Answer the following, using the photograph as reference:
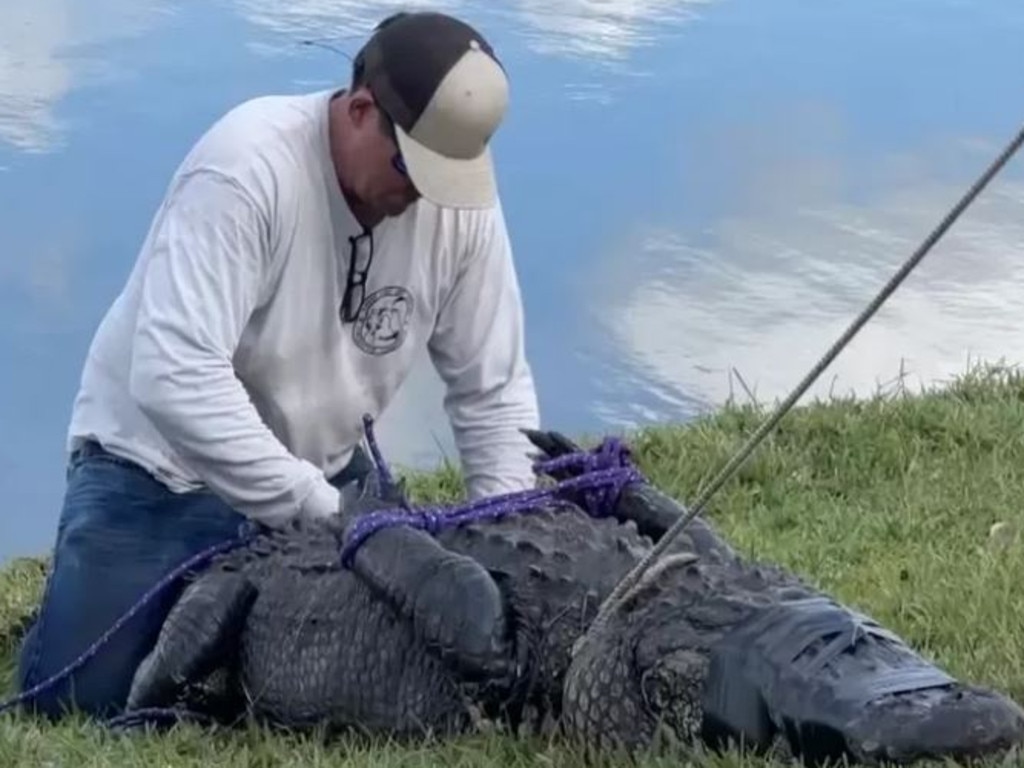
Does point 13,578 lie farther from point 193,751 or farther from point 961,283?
point 961,283

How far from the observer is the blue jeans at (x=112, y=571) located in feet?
13.8

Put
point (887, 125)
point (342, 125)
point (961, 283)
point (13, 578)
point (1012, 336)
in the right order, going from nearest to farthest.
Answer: point (342, 125), point (13, 578), point (1012, 336), point (961, 283), point (887, 125)

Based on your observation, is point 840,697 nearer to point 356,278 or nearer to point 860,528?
point 356,278

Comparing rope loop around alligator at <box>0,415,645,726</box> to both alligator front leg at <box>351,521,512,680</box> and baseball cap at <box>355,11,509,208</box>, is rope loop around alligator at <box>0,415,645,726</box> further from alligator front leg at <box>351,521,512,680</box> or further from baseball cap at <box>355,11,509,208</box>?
baseball cap at <box>355,11,509,208</box>

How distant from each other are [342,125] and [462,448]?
0.84 meters

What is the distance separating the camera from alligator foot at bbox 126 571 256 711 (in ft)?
12.6

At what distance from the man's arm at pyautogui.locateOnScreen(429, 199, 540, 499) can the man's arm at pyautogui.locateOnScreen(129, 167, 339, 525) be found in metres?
0.54

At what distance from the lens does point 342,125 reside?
155 inches

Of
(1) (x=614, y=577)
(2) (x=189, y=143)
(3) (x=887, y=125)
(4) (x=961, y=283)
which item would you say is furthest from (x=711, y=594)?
(3) (x=887, y=125)

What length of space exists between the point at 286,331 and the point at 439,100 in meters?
0.60

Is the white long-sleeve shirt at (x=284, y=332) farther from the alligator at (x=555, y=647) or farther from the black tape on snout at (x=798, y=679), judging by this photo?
the black tape on snout at (x=798, y=679)

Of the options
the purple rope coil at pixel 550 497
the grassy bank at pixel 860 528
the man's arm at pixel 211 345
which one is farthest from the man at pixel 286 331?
the grassy bank at pixel 860 528

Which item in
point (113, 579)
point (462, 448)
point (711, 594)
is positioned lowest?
point (113, 579)

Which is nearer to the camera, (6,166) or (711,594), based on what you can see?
(711,594)
